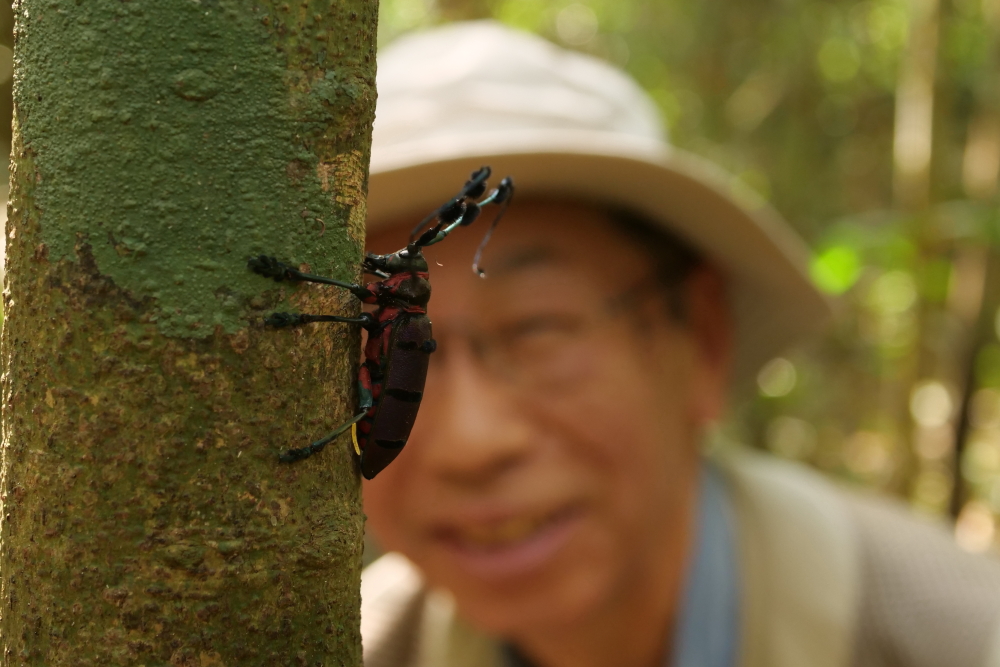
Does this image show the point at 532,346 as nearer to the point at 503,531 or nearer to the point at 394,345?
the point at 503,531

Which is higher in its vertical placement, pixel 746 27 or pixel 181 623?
pixel 746 27

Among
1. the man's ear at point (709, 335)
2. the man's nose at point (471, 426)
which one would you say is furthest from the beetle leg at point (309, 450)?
the man's ear at point (709, 335)

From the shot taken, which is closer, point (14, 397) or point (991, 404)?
point (14, 397)

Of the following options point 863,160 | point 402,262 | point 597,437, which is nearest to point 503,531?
point 597,437

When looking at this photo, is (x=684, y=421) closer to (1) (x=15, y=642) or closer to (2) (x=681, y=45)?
(1) (x=15, y=642)

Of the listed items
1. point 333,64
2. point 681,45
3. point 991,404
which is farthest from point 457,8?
point 991,404

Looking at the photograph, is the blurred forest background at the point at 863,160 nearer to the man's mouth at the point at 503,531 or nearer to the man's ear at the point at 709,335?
the man's ear at the point at 709,335
